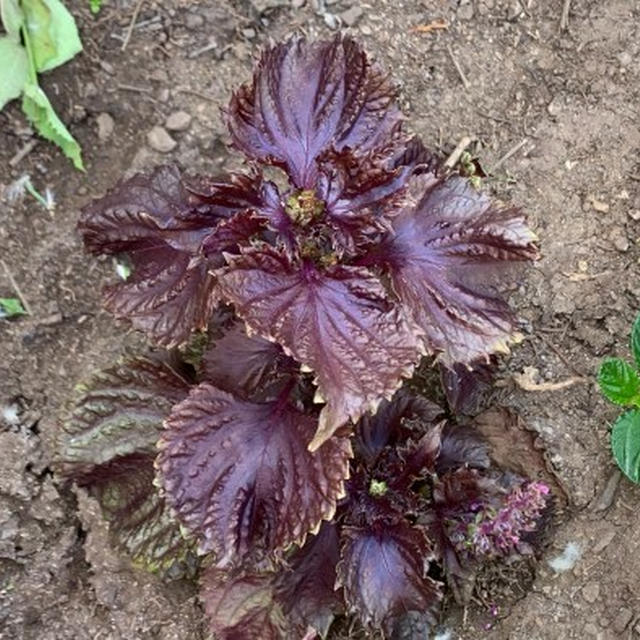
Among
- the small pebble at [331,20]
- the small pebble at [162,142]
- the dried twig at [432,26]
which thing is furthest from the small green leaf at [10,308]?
the dried twig at [432,26]

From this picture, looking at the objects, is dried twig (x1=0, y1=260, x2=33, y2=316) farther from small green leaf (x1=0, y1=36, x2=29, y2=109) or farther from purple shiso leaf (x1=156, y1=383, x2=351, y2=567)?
purple shiso leaf (x1=156, y1=383, x2=351, y2=567)

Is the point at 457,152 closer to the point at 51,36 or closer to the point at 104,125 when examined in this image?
the point at 104,125

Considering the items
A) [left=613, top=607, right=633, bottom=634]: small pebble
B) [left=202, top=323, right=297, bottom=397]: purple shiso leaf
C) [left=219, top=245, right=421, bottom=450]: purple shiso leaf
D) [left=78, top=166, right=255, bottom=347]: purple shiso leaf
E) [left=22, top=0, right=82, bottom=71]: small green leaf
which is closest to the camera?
[left=219, top=245, right=421, bottom=450]: purple shiso leaf

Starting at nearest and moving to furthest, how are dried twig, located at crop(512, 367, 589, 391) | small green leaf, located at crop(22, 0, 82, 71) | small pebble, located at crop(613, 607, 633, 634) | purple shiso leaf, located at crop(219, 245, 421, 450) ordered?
purple shiso leaf, located at crop(219, 245, 421, 450), small pebble, located at crop(613, 607, 633, 634), dried twig, located at crop(512, 367, 589, 391), small green leaf, located at crop(22, 0, 82, 71)

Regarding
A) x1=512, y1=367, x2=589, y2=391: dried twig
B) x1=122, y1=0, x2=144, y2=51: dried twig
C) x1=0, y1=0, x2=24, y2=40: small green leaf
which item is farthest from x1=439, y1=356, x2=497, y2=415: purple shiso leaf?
x1=0, y1=0, x2=24, y2=40: small green leaf

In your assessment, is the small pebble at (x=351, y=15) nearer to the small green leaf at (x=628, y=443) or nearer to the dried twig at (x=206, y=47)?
the dried twig at (x=206, y=47)

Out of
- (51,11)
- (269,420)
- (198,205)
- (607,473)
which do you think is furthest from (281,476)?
(51,11)

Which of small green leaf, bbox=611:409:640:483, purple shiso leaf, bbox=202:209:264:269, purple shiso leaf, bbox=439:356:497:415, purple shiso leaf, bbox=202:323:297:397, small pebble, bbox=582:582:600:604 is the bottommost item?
small pebble, bbox=582:582:600:604
